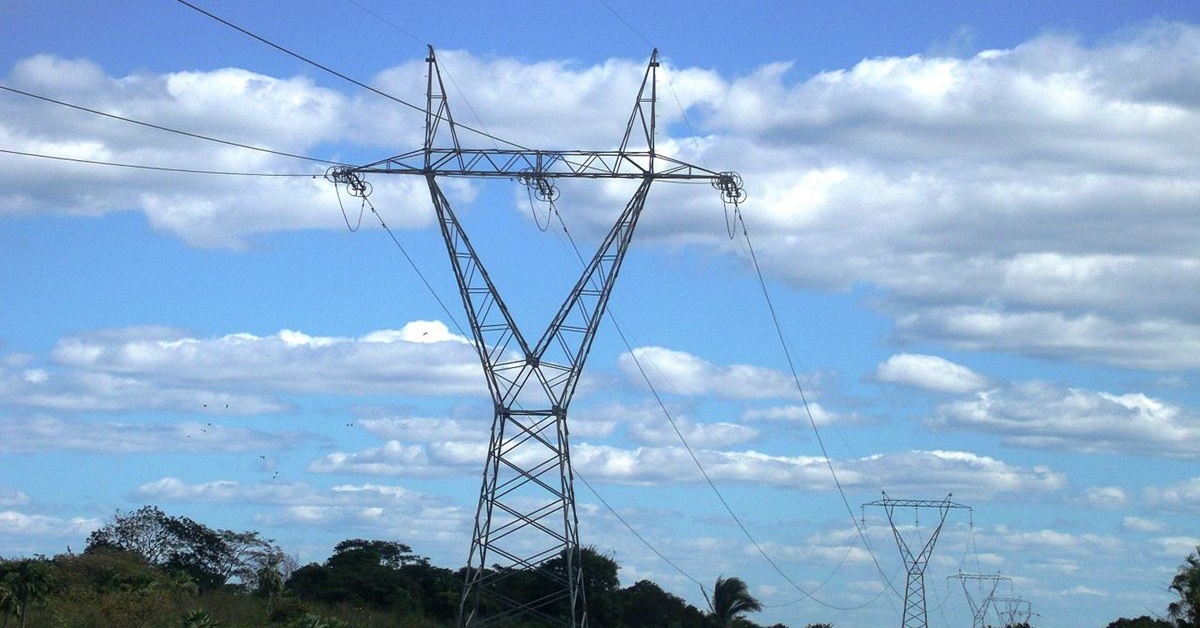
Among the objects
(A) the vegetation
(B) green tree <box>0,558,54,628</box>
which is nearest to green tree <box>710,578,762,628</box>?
(A) the vegetation

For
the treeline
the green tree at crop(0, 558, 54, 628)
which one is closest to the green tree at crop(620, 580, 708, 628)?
the treeline

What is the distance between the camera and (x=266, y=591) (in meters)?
92.3

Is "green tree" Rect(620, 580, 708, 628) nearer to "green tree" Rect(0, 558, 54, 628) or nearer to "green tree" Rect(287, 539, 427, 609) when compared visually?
"green tree" Rect(287, 539, 427, 609)

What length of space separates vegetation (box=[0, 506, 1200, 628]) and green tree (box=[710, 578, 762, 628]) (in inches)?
3.5

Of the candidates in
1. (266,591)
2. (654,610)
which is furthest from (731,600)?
(266,591)

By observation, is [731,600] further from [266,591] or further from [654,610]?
[266,591]

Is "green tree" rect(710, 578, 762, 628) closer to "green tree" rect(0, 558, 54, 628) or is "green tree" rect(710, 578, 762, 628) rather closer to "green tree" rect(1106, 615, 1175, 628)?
"green tree" rect(1106, 615, 1175, 628)

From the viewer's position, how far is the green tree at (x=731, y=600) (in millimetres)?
137875

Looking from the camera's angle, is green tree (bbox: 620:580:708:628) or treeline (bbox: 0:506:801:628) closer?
treeline (bbox: 0:506:801:628)

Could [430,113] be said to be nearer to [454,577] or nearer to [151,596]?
[151,596]

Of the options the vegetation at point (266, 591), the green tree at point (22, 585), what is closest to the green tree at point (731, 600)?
the vegetation at point (266, 591)

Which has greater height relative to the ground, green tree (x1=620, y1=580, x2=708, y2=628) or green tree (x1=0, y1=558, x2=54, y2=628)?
green tree (x1=620, y1=580, x2=708, y2=628)

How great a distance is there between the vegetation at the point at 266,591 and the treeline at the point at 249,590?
0.09 m

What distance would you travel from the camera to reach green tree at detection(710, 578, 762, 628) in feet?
452
